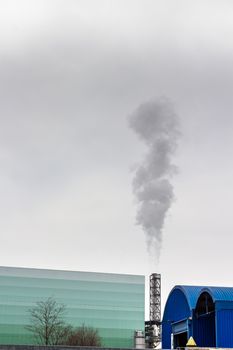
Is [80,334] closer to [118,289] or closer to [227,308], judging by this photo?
→ [118,289]

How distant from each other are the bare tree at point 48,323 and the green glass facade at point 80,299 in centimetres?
74

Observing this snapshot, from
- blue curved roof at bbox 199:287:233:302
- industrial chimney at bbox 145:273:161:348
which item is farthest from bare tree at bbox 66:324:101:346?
blue curved roof at bbox 199:287:233:302

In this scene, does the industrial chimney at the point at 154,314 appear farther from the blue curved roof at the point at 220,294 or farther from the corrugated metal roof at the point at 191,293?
the blue curved roof at the point at 220,294

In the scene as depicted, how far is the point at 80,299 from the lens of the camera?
70.9 m

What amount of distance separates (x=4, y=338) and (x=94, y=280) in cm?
1288

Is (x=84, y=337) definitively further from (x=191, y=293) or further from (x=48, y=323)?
(x=191, y=293)

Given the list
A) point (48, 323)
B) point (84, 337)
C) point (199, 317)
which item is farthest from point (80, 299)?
point (199, 317)

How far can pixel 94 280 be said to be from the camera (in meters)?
72.3

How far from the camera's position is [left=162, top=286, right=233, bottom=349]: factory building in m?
35.6

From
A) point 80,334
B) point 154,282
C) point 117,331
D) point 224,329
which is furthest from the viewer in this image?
point 154,282

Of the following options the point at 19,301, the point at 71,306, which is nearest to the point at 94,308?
the point at 71,306

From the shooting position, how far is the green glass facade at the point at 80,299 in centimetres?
6906

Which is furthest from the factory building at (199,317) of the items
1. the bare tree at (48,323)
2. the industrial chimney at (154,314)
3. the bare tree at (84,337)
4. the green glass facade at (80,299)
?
the industrial chimney at (154,314)

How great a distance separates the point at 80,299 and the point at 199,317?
32492 millimetres
